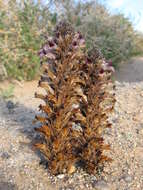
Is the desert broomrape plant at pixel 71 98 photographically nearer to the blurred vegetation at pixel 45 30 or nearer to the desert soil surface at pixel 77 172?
the desert soil surface at pixel 77 172

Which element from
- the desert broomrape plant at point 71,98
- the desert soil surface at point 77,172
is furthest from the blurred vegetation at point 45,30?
the desert broomrape plant at point 71,98

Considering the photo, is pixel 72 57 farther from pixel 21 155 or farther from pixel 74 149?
pixel 21 155

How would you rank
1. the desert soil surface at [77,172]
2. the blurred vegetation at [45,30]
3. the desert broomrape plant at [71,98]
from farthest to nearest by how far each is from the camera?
the blurred vegetation at [45,30] < the desert soil surface at [77,172] < the desert broomrape plant at [71,98]

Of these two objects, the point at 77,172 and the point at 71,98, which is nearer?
the point at 71,98

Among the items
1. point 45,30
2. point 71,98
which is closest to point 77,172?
point 71,98

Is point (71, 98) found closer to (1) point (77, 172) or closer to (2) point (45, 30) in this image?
(1) point (77, 172)

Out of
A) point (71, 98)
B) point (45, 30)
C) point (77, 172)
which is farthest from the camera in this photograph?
point (45, 30)
